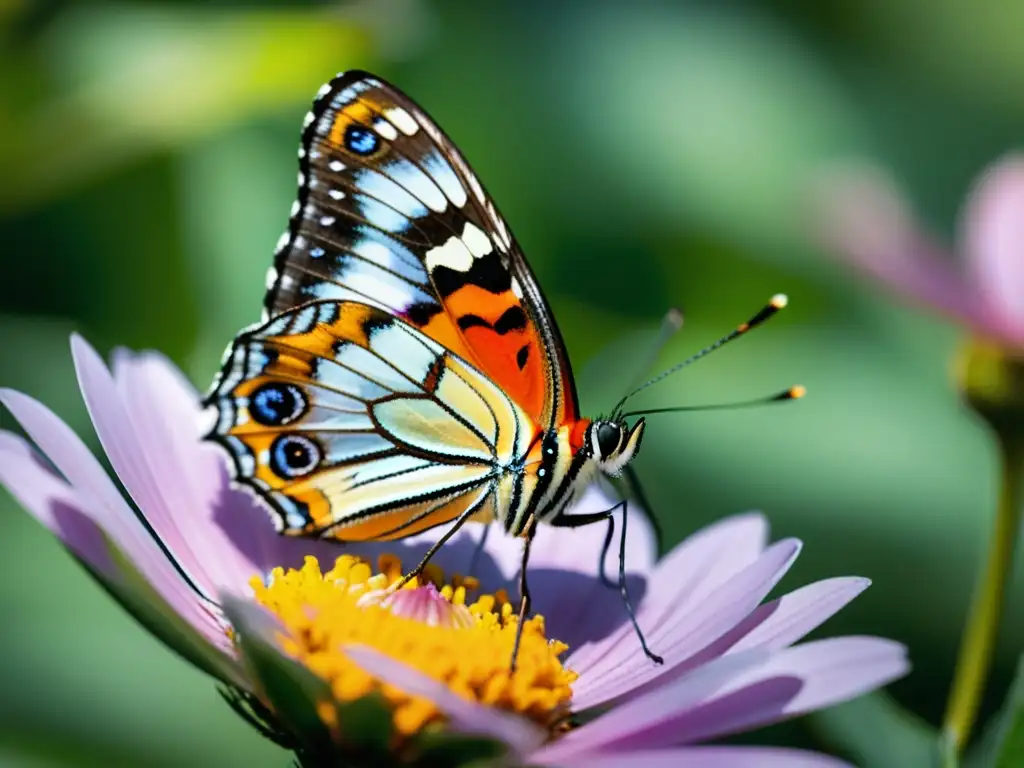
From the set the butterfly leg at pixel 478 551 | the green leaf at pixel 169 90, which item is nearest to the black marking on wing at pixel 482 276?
the butterfly leg at pixel 478 551

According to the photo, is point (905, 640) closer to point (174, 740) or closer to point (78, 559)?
point (174, 740)

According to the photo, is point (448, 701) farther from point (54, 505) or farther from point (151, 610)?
point (54, 505)

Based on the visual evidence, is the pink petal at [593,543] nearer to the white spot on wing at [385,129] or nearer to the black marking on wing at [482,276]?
the black marking on wing at [482,276]

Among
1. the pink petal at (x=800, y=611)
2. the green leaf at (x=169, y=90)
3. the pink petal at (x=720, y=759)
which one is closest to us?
the pink petal at (x=720, y=759)

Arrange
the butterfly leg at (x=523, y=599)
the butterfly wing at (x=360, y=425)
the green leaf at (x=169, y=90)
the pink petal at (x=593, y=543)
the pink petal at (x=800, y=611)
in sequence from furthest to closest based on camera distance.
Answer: the green leaf at (x=169, y=90) → the pink petal at (x=593, y=543) → the butterfly wing at (x=360, y=425) → the butterfly leg at (x=523, y=599) → the pink petal at (x=800, y=611)

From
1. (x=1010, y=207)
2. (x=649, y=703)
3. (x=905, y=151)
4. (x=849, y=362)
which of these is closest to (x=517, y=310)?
(x=649, y=703)
